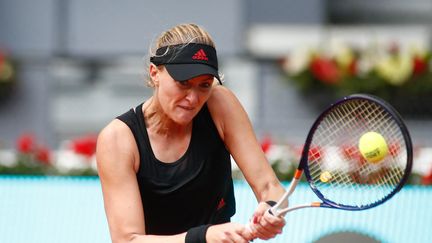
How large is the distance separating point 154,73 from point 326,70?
5.64 metres

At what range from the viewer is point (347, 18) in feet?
36.1

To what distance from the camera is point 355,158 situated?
15.9 ft

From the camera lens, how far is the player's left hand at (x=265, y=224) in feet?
13.4

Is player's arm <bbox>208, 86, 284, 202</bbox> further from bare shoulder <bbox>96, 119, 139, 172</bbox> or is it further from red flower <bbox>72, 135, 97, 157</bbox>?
red flower <bbox>72, 135, 97, 157</bbox>

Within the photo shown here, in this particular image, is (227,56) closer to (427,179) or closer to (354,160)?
(427,179)

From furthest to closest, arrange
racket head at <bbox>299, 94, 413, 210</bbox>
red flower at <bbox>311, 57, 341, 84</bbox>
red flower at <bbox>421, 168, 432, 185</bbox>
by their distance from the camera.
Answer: red flower at <bbox>311, 57, 341, 84</bbox> < red flower at <bbox>421, 168, 432, 185</bbox> < racket head at <bbox>299, 94, 413, 210</bbox>

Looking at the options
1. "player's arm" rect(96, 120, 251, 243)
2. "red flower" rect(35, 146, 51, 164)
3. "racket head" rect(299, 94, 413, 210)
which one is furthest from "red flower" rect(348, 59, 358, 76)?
"player's arm" rect(96, 120, 251, 243)

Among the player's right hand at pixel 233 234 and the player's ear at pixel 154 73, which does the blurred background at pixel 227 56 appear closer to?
the player's ear at pixel 154 73

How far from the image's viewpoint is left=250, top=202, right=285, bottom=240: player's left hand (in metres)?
4.08

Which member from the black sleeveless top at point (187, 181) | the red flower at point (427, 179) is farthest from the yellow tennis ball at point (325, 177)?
the red flower at point (427, 179)

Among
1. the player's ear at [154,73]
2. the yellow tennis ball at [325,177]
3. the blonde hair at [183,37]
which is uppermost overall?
the blonde hair at [183,37]

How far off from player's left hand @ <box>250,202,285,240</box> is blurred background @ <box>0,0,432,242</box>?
226 inches

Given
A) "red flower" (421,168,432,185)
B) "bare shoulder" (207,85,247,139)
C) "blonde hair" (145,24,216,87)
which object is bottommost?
"red flower" (421,168,432,185)

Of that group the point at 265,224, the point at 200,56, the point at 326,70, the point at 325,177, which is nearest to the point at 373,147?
the point at 325,177
